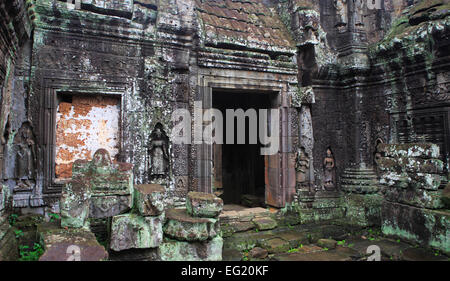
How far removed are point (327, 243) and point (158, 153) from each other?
3.49 meters

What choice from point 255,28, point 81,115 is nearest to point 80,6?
point 81,115

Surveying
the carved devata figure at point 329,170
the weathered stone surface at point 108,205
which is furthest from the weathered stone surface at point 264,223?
the weathered stone surface at point 108,205

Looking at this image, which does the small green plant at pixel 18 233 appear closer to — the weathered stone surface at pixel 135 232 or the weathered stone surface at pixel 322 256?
the weathered stone surface at pixel 135 232

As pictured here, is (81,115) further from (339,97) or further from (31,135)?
(339,97)

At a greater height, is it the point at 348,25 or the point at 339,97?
the point at 348,25

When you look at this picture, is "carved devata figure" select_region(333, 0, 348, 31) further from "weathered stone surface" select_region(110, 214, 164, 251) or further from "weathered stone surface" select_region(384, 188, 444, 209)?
"weathered stone surface" select_region(110, 214, 164, 251)

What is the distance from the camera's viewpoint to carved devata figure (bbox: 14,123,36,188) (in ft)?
16.5

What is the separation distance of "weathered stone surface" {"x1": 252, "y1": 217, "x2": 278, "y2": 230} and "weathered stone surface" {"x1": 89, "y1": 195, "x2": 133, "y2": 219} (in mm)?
3147

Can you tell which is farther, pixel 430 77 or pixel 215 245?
pixel 430 77

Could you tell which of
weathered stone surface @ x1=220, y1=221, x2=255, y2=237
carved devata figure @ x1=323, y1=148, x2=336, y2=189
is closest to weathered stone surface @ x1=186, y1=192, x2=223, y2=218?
weathered stone surface @ x1=220, y1=221, x2=255, y2=237

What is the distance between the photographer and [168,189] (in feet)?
19.5

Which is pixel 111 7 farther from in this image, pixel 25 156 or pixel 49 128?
pixel 25 156

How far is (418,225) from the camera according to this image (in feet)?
17.6

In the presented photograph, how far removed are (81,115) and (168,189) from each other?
196 centimetres
